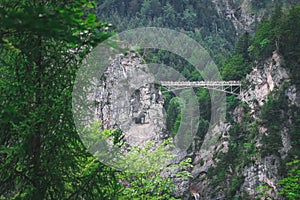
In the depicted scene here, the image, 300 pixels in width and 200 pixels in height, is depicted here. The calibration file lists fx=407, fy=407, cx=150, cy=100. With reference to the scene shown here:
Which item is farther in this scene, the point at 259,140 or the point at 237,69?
the point at 237,69

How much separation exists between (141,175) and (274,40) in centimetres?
2111

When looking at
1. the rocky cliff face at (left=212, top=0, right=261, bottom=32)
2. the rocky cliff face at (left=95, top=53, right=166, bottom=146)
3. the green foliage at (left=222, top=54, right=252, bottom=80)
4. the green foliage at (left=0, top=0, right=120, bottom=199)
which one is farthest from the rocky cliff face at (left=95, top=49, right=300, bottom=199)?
the rocky cliff face at (left=212, top=0, right=261, bottom=32)

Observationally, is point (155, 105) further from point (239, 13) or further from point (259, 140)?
point (239, 13)

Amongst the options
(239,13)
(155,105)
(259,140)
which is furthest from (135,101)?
(239,13)

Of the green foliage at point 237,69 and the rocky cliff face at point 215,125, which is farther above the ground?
the green foliage at point 237,69

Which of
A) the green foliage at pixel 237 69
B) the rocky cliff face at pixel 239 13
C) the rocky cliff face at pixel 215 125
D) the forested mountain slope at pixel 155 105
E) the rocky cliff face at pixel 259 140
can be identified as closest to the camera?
the forested mountain slope at pixel 155 105

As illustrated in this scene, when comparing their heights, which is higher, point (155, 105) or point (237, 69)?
point (237, 69)

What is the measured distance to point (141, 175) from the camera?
647 cm

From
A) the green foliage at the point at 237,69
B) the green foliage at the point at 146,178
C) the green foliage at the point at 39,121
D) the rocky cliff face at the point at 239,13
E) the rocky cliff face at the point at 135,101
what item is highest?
the rocky cliff face at the point at 239,13

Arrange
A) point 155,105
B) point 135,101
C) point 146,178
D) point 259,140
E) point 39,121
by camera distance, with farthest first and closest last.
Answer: point 155,105, point 135,101, point 259,140, point 146,178, point 39,121

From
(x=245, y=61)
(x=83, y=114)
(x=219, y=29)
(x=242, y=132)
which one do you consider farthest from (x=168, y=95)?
(x=83, y=114)

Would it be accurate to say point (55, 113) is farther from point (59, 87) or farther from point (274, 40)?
point (274, 40)

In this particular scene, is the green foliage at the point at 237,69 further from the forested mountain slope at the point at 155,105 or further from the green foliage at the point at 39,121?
the green foliage at the point at 39,121

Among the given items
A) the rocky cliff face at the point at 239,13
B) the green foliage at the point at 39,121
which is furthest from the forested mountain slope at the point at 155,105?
the rocky cliff face at the point at 239,13
